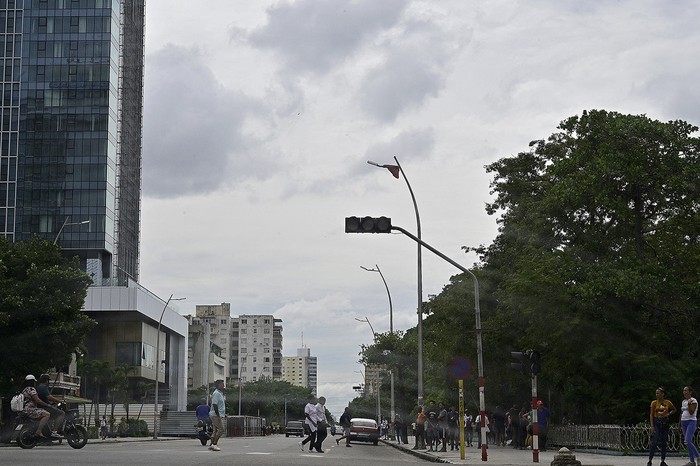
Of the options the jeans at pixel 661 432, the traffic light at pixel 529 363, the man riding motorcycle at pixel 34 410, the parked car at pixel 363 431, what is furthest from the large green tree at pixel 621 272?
the man riding motorcycle at pixel 34 410

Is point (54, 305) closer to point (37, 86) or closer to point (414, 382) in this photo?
point (414, 382)

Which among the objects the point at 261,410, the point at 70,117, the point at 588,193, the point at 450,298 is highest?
the point at 70,117

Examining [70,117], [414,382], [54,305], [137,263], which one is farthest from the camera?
[137,263]

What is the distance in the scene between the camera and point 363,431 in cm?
4806

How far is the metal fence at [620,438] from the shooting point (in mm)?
26797

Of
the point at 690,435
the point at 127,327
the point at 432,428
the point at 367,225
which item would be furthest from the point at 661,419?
the point at 127,327

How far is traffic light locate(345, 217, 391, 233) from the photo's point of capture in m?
21.9

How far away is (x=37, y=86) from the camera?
326ft

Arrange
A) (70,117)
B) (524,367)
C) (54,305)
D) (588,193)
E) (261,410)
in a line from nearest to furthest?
1. (524,367)
2. (588,193)
3. (54,305)
4. (70,117)
5. (261,410)

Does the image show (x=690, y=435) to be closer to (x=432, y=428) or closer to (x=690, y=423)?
(x=690, y=423)

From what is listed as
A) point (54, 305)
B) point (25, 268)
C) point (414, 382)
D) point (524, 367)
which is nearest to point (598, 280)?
point (524, 367)

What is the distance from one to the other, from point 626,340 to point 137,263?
86884 millimetres

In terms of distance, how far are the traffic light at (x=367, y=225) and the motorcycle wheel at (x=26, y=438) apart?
865 centimetres

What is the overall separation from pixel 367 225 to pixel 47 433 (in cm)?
879
